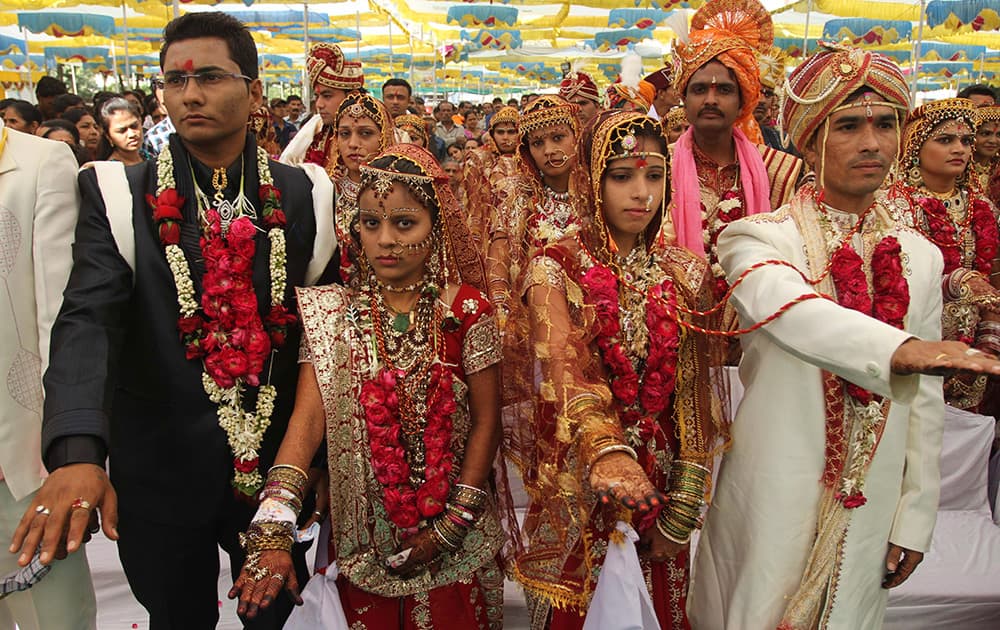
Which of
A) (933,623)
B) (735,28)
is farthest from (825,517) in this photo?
(735,28)

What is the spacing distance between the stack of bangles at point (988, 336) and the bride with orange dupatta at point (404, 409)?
278cm

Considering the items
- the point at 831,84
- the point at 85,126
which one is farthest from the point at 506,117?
the point at 831,84

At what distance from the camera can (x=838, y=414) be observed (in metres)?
2.08

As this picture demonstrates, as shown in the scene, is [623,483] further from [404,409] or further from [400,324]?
[400,324]

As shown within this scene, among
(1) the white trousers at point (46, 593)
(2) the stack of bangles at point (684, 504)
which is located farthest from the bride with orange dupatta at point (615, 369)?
(1) the white trousers at point (46, 593)

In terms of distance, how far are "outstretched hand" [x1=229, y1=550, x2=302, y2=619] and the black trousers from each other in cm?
49

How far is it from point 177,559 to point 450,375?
0.97 meters

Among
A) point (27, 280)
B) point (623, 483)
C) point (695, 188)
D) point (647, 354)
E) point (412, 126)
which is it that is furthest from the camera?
point (412, 126)

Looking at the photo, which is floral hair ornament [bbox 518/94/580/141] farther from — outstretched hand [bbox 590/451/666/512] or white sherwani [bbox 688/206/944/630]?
outstretched hand [bbox 590/451/666/512]

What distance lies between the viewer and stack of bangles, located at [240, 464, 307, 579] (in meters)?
1.81

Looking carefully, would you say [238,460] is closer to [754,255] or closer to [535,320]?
[535,320]

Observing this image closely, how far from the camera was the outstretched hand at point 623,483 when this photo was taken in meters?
1.63

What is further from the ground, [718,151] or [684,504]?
[718,151]

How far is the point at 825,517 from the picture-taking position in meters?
2.11
